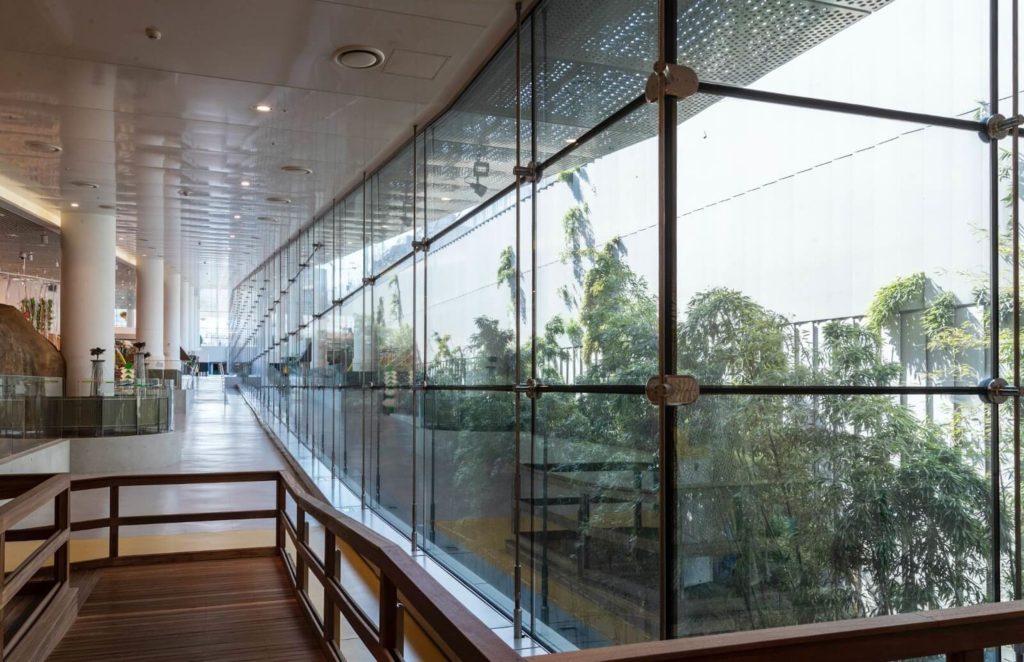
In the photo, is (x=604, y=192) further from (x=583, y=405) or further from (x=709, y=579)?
(x=709, y=579)

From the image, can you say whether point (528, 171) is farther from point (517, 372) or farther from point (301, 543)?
point (301, 543)

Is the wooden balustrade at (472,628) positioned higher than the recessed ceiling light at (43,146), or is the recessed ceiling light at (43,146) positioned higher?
the recessed ceiling light at (43,146)

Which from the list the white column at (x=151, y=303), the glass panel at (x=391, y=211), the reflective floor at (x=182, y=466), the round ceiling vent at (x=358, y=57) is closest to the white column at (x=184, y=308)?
the white column at (x=151, y=303)

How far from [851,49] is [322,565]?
3265mm

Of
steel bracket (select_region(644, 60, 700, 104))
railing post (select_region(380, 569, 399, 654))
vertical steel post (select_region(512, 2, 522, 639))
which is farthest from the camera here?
vertical steel post (select_region(512, 2, 522, 639))

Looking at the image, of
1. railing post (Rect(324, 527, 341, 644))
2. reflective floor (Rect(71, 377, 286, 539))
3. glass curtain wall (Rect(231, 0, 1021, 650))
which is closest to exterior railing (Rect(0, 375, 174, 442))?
reflective floor (Rect(71, 377, 286, 539))

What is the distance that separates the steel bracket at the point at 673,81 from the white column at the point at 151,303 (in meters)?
19.3

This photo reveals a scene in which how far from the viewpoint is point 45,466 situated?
1119 cm

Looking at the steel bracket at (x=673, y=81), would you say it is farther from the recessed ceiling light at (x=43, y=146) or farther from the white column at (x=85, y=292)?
the white column at (x=85, y=292)

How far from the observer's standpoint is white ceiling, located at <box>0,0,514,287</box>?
4703 mm

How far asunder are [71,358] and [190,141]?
28.7 feet

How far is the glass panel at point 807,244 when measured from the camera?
312cm

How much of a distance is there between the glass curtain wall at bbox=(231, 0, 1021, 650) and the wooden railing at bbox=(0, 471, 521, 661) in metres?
1.00

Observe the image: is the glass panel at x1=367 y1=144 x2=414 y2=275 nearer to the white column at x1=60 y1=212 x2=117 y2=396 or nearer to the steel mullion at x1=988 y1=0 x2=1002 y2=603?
the steel mullion at x1=988 y1=0 x2=1002 y2=603
